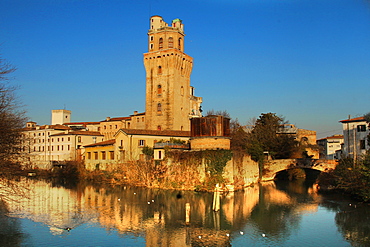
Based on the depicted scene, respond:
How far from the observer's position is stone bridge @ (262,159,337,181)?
39.2 metres

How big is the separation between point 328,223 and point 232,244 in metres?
7.49

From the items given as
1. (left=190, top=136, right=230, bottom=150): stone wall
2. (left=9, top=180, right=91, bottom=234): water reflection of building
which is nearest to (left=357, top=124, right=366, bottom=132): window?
(left=190, top=136, right=230, bottom=150): stone wall

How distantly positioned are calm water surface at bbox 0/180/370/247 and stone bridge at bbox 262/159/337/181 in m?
9.28

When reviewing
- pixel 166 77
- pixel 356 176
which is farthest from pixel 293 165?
pixel 166 77

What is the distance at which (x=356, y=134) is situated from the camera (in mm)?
38875

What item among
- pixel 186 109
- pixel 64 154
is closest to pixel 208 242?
pixel 186 109

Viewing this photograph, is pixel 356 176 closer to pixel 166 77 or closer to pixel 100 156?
pixel 100 156

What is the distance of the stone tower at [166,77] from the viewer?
5422 centimetres

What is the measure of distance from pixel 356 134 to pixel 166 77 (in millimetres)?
27553

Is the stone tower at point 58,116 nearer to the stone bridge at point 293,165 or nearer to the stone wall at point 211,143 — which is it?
the stone bridge at point 293,165

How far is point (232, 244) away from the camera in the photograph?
16391 mm

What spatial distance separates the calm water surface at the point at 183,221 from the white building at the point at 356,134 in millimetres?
10806

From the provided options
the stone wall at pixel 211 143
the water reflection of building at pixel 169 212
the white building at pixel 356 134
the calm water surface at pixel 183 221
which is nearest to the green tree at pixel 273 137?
the white building at pixel 356 134

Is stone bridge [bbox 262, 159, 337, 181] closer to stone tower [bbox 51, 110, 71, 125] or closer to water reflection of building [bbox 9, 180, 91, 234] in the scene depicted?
water reflection of building [bbox 9, 180, 91, 234]
